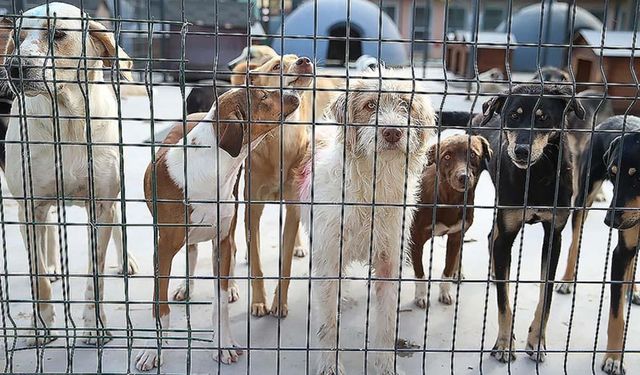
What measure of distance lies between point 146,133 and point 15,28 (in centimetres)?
472

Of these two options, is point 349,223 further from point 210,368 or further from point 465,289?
point 465,289

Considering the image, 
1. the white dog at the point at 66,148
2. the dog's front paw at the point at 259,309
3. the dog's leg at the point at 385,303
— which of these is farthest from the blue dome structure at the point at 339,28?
the dog's leg at the point at 385,303

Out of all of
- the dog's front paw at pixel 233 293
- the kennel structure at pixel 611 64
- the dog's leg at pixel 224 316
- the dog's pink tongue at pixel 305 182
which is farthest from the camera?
the kennel structure at pixel 611 64

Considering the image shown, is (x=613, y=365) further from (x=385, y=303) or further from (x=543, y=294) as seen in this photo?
(x=385, y=303)

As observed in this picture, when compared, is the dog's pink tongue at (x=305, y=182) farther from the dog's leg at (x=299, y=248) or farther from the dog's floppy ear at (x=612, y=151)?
the dog's floppy ear at (x=612, y=151)

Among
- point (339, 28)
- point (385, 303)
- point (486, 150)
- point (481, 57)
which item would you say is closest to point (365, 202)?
point (385, 303)

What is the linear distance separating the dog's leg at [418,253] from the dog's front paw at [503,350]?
0.49 meters

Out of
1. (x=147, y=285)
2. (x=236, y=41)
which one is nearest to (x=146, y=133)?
(x=147, y=285)

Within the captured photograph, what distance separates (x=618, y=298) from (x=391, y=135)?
1.32 metres

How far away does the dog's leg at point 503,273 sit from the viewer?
321 centimetres

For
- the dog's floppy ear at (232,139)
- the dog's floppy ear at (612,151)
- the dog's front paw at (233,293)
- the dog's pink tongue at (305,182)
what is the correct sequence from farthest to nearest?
the dog's front paw at (233,293) → the dog's pink tongue at (305,182) → the dog's floppy ear at (612,151) → the dog's floppy ear at (232,139)

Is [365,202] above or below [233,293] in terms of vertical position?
above

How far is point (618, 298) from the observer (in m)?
3.15

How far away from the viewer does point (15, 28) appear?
8.49 ft
